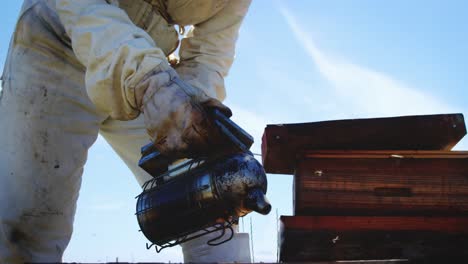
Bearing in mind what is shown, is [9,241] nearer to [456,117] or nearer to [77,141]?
[77,141]

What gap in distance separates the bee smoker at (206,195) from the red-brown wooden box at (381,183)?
3.11 ft

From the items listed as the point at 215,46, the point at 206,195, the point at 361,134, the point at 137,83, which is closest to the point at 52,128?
the point at 137,83

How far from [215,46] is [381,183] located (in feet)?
3.56

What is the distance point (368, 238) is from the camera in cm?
263

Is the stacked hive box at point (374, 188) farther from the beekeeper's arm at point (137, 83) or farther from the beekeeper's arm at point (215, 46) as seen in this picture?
the beekeeper's arm at point (137, 83)

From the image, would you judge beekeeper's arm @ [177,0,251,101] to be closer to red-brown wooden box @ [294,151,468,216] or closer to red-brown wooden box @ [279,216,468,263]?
red-brown wooden box @ [294,151,468,216]

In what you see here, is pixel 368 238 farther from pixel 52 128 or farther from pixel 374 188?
pixel 52 128

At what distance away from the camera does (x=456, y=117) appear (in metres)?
2.82

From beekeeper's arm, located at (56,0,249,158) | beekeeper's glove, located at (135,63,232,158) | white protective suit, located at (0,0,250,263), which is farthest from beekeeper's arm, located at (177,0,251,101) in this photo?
beekeeper's glove, located at (135,63,232,158)

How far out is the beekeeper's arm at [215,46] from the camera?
9.90 ft

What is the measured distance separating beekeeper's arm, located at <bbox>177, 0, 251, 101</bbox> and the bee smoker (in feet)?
3.68

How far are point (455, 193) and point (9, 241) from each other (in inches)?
79.1

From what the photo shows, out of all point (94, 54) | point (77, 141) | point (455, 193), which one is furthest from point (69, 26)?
point (455, 193)

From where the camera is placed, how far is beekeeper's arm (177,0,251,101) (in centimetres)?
302
